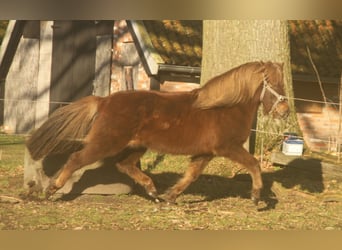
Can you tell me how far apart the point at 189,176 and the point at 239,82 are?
874 millimetres

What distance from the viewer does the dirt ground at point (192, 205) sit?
213 inches

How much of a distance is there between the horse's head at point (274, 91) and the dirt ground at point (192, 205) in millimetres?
583

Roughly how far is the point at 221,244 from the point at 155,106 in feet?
3.95

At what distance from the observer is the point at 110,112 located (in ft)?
17.8

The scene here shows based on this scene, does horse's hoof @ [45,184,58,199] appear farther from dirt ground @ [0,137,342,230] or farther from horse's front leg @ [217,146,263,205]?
horse's front leg @ [217,146,263,205]

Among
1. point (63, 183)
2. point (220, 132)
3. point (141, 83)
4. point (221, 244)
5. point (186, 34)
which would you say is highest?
point (186, 34)

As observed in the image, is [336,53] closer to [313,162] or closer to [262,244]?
[313,162]

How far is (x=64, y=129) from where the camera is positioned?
18.0ft

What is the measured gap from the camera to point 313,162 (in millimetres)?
5988

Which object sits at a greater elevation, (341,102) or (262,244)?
(341,102)

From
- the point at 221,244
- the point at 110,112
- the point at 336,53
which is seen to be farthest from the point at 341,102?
the point at 110,112

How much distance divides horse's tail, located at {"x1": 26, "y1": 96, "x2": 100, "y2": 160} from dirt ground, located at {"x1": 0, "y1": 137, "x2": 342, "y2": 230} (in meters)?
0.17

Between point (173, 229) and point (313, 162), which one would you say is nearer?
point (173, 229)

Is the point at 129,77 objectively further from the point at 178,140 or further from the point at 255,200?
the point at 255,200
